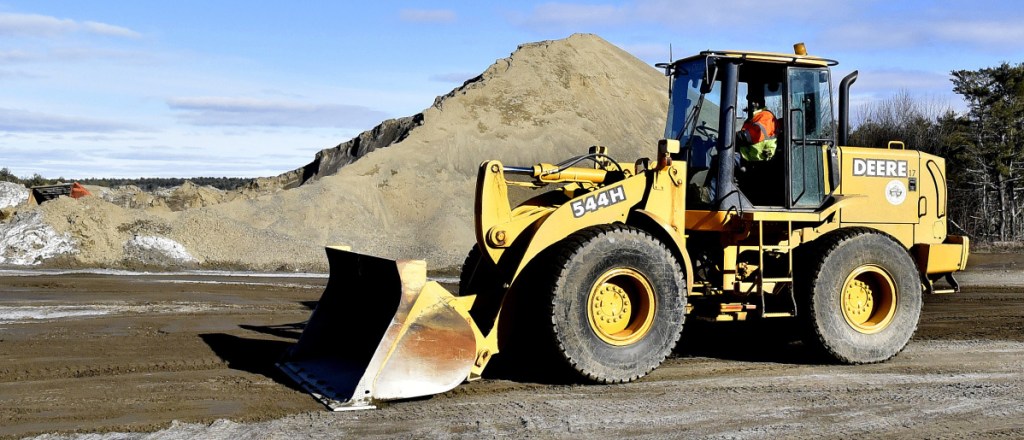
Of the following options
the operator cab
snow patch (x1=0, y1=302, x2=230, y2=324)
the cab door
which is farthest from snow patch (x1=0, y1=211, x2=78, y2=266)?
the cab door

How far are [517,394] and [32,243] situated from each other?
1736 cm

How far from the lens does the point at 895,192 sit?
859 centimetres

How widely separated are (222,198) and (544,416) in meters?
27.7

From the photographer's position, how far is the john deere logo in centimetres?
856

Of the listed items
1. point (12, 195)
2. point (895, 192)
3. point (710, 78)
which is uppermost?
point (710, 78)

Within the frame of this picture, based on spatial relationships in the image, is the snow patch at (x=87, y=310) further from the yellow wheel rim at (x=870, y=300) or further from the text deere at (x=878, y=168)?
the text deere at (x=878, y=168)

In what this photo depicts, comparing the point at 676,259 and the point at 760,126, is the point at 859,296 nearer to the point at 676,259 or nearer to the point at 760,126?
the point at 760,126

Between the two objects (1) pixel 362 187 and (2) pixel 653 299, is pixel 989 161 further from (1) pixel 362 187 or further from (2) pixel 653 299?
(2) pixel 653 299

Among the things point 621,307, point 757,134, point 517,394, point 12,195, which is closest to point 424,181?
point 12,195

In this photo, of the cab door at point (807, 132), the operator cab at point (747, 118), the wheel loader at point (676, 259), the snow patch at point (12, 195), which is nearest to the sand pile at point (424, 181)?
the snow patch at point (12, 195)

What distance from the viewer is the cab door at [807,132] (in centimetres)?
796

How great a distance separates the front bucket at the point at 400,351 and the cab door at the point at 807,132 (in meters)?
3.14

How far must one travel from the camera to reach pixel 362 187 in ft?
91.0

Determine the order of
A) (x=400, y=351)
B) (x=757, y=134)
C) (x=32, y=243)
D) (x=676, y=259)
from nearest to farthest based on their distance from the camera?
(x=400, y=351) < (x=676, y=259) < (x=757, y=134) < (x=32, y=243)
